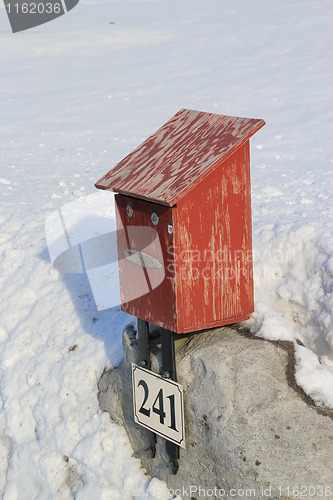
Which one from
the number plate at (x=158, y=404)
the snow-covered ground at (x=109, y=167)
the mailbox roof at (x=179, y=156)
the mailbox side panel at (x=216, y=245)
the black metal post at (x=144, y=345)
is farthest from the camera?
the snow-covered ground at (x=109, y=167)

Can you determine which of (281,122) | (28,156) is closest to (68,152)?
(28,156)

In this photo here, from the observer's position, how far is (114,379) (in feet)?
19.5

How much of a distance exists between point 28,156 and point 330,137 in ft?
11.8

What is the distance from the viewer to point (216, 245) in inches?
200

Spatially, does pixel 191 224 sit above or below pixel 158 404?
above

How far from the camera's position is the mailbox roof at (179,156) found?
15.9 feet

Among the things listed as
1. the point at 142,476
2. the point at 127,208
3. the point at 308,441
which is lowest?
A: the point at 142,476

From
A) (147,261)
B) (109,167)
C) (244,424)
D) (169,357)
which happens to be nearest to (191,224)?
(147,261)

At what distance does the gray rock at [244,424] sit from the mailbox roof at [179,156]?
1.10 m

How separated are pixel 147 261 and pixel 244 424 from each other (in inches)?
44.9

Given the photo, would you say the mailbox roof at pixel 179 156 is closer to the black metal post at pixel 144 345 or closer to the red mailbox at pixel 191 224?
the red mailbox at pixel 191 224

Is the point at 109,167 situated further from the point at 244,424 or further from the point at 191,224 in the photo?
the point at 244,424

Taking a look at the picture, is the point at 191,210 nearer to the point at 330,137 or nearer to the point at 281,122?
the point at 330,137

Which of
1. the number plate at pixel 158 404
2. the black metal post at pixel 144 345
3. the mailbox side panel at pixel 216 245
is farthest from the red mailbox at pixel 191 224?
the number plate at pixel 158 404
